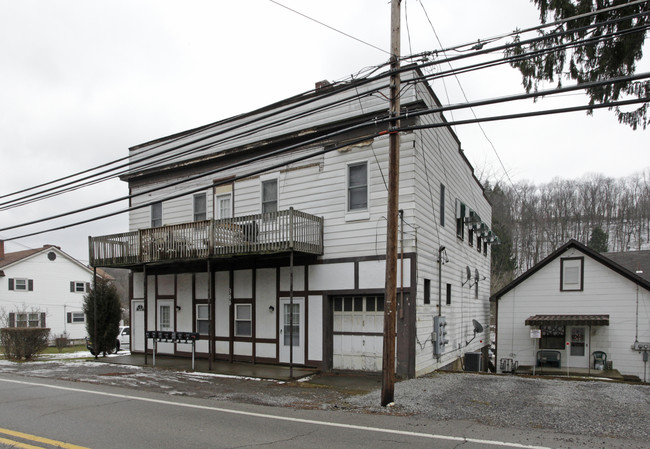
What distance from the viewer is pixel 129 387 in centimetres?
1230

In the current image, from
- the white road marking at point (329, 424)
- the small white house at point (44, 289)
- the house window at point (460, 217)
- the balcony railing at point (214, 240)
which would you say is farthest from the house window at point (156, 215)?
the small white house at point (44, 289)

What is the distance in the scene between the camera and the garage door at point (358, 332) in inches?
566

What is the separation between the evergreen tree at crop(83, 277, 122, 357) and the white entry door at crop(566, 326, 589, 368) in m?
18.5

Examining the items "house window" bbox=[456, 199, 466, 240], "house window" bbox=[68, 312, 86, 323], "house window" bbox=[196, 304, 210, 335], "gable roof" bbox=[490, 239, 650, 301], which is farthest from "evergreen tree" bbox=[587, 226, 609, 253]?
"house window" bbox=[68, 312, 86, 323]

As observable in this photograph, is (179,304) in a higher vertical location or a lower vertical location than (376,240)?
lower

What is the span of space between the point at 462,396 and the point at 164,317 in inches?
491

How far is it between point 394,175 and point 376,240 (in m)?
4.73

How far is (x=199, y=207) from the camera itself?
1895cm

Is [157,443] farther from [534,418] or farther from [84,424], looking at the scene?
[534,418]

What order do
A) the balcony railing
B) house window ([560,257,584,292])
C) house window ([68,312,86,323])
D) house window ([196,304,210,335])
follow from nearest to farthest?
1. the balcony railing
2. house window ([196,304,210,335])
3. house window ([560,257,584,292])
4. house window ([68,312,86,323])

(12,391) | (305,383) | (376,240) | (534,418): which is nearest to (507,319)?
(376,240)

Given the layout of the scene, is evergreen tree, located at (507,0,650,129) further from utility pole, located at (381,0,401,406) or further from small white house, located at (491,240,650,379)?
small white house, located at (491,240,650,379)

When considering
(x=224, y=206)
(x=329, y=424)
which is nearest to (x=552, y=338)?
(x=224, y=206)

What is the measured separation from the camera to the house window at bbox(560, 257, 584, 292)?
2142 cm
